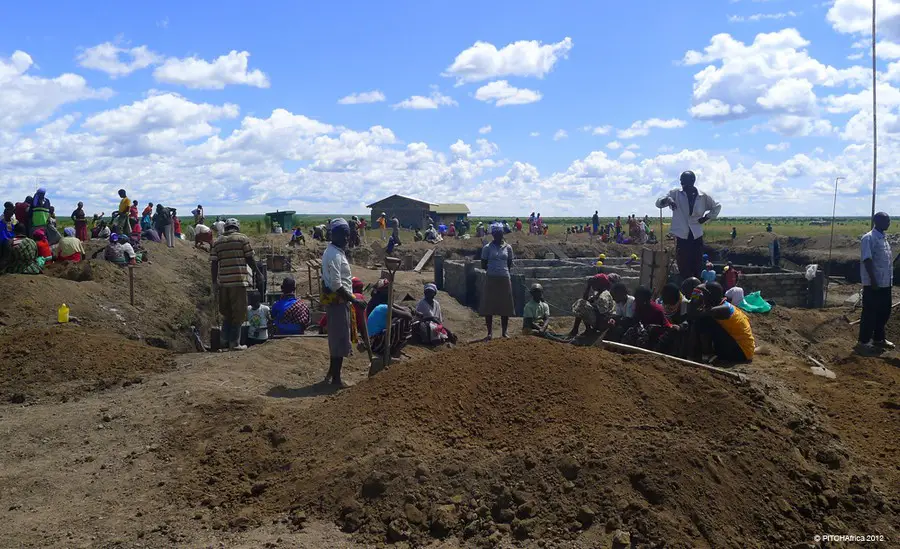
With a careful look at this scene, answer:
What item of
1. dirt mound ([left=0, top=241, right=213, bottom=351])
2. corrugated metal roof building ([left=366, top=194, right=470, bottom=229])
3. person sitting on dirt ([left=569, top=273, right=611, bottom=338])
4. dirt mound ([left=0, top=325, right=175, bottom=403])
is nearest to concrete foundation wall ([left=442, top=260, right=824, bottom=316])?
person sitting on dirt ([left=569, top=273, right=611, bottom=338])

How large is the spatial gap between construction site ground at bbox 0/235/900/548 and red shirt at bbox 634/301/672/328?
87 centimetres

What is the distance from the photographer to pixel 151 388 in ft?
21.4

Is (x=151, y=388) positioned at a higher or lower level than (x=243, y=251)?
lower

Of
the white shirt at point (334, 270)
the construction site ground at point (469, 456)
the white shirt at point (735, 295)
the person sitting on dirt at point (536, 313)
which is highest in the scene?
the white shirt at point (334, 270)

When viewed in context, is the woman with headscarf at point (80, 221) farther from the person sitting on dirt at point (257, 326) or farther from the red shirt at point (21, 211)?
the person sitting on dirt at point (257, 326)

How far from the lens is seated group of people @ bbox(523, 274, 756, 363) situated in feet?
20.5

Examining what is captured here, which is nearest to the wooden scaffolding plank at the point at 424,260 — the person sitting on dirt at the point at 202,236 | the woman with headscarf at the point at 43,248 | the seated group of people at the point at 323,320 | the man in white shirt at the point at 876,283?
the person sitting on dirt at the point at 202,236

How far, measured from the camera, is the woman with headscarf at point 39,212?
42.7ft

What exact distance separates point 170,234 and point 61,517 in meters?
14.8

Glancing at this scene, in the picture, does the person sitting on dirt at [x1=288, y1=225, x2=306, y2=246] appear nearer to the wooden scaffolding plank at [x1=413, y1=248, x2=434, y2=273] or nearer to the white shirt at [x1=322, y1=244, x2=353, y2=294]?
the wooden scaffolding plank at [x1=413, y1=248, x2=434, y2=273]

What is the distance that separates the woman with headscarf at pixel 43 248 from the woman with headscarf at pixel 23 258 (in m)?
0.45

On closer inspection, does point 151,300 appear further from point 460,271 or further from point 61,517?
point 61,517

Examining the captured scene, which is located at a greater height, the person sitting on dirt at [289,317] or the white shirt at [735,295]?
the white shirt at [735,295]

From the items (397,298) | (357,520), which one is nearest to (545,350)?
(357,520)
